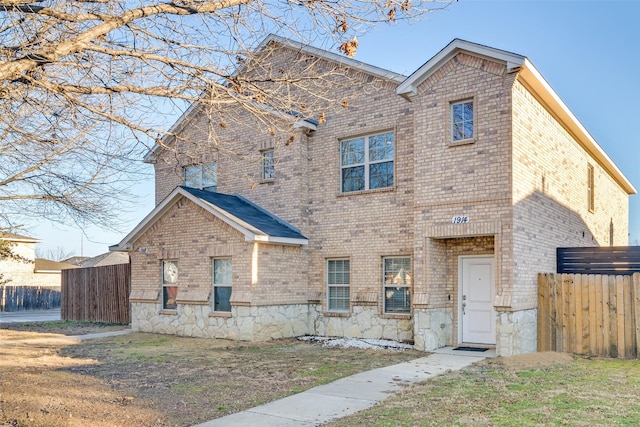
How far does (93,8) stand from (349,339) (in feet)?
34.3

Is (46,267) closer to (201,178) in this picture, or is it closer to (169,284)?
(201,178)

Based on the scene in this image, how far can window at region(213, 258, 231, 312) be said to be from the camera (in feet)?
51.7

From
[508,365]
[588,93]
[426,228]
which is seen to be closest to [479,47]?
[426,228]

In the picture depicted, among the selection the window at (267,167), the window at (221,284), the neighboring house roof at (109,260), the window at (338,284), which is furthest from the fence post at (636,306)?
the neighboring house roof at (109,260)

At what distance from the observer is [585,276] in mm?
12930

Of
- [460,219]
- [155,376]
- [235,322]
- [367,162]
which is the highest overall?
[367,162]

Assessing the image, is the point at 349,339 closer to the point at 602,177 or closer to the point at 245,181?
the point at 245,181

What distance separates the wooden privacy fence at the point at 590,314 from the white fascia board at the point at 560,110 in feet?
14.3

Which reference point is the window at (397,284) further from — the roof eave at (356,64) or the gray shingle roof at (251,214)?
the roof eave at (356,64)

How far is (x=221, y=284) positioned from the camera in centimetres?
1591

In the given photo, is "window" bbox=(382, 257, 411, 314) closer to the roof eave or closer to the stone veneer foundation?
the stone veneer foundation

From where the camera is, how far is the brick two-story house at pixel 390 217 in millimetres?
12570

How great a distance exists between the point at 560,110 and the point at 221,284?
1030 centimetres

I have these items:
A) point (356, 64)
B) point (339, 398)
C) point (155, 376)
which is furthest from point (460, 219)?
point (155, 376)
